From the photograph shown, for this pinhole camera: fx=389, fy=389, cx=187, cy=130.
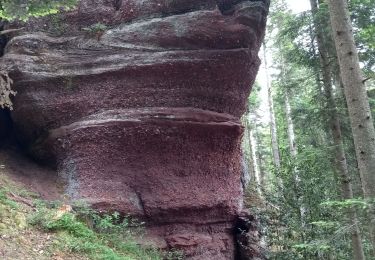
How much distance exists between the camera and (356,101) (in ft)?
22.0

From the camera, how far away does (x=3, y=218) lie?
730cm

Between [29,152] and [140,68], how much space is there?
4524 mm

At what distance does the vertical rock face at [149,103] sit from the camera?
1099 cm

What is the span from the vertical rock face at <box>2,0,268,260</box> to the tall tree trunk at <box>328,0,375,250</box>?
436 cm

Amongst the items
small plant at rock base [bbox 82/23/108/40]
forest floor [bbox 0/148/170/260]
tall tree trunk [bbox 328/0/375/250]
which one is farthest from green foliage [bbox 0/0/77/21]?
tall tree trunk [bbox 328/0/375/250]

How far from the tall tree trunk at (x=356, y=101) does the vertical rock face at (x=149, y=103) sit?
436 centimetres

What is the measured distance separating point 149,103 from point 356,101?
6029 mm

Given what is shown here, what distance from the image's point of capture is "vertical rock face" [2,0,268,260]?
11.0m

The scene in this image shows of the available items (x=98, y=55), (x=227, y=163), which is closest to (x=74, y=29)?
(x=98, y=55)

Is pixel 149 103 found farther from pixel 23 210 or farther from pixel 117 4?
pixel 23 210

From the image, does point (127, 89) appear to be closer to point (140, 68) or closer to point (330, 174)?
point (140, 68)

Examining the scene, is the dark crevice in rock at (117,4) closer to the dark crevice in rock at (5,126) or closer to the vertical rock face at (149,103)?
the vertical rock face at (149,103)

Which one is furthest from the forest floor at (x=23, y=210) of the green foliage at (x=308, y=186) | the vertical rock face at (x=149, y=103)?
the green foliage at (x=308, y=186)

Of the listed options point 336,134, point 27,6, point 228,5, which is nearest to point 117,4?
point 228,5
